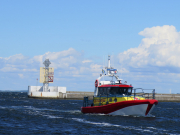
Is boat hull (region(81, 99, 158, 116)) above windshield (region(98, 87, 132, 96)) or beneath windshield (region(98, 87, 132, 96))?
beneath

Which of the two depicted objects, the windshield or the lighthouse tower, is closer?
the windshield

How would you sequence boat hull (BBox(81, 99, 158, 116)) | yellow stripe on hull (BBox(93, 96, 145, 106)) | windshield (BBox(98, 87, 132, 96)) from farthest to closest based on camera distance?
1. windshield (BBox(98, 87, 132, 96))
2. yellow stripe on hull (BBox(93, 96, 145, 106))
3. boat hull (BBox(81, 99, 158, 116))

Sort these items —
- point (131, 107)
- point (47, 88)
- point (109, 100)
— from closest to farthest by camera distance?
point (131, 107) < point (109, 100) < point (47, 88)

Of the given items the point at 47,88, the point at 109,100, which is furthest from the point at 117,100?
the point at 47,88

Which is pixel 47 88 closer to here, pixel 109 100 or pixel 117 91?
pixel 109 100

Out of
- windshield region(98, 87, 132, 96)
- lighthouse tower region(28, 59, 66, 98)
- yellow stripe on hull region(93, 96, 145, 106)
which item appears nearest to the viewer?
yellow stripe on hull region(93, 96, 145, 106)

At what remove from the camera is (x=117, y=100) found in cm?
3562

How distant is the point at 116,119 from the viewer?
32.8m

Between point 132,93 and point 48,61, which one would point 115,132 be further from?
point 48,61

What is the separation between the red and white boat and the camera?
111 ft

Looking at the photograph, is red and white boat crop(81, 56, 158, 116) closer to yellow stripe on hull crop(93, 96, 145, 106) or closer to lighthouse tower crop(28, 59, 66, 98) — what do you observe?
yellow stripe on hull crop(93, 96, 145, 106)

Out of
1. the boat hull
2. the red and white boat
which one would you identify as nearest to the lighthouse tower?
the red and white boat

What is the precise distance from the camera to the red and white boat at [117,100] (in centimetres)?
3394

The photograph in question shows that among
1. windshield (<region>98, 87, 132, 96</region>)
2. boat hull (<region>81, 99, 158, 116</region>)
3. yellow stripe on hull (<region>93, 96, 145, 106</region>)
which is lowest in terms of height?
boat hull (<region>81, 99, 158, 116</region>)
